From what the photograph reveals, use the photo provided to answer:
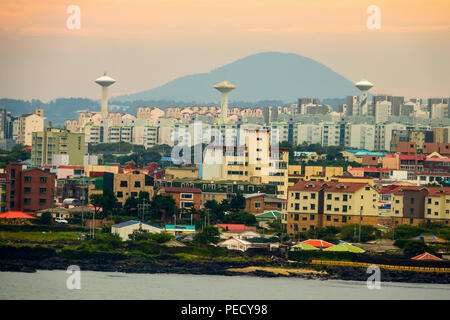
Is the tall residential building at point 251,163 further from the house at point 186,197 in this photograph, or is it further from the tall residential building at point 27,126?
the tall residential building at point 27,126

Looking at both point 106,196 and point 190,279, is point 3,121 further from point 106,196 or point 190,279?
point 190,279

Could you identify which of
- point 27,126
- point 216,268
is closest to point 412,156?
point 216,268

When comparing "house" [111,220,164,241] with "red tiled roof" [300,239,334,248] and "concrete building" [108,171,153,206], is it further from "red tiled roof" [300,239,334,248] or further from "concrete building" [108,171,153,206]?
"concrete building" [108,171,153,206]

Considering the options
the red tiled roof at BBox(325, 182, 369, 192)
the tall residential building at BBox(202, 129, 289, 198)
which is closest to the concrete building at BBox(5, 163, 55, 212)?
the tall residential building at BBox(202, 129, 289, 198)

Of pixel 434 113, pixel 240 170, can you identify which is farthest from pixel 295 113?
pixel 240 170

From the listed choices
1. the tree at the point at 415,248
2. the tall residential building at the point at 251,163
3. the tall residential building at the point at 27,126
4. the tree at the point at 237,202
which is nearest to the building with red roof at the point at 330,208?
the tree at the point at 237,202

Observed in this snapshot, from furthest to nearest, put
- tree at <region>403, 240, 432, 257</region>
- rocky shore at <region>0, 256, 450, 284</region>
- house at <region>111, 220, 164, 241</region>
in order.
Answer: house at <region>111, 220, 164, 241</region> < tree at <region>403, 240, 432, 257</region> < rocky shore at <region>0, 256, 450, 284</region>
